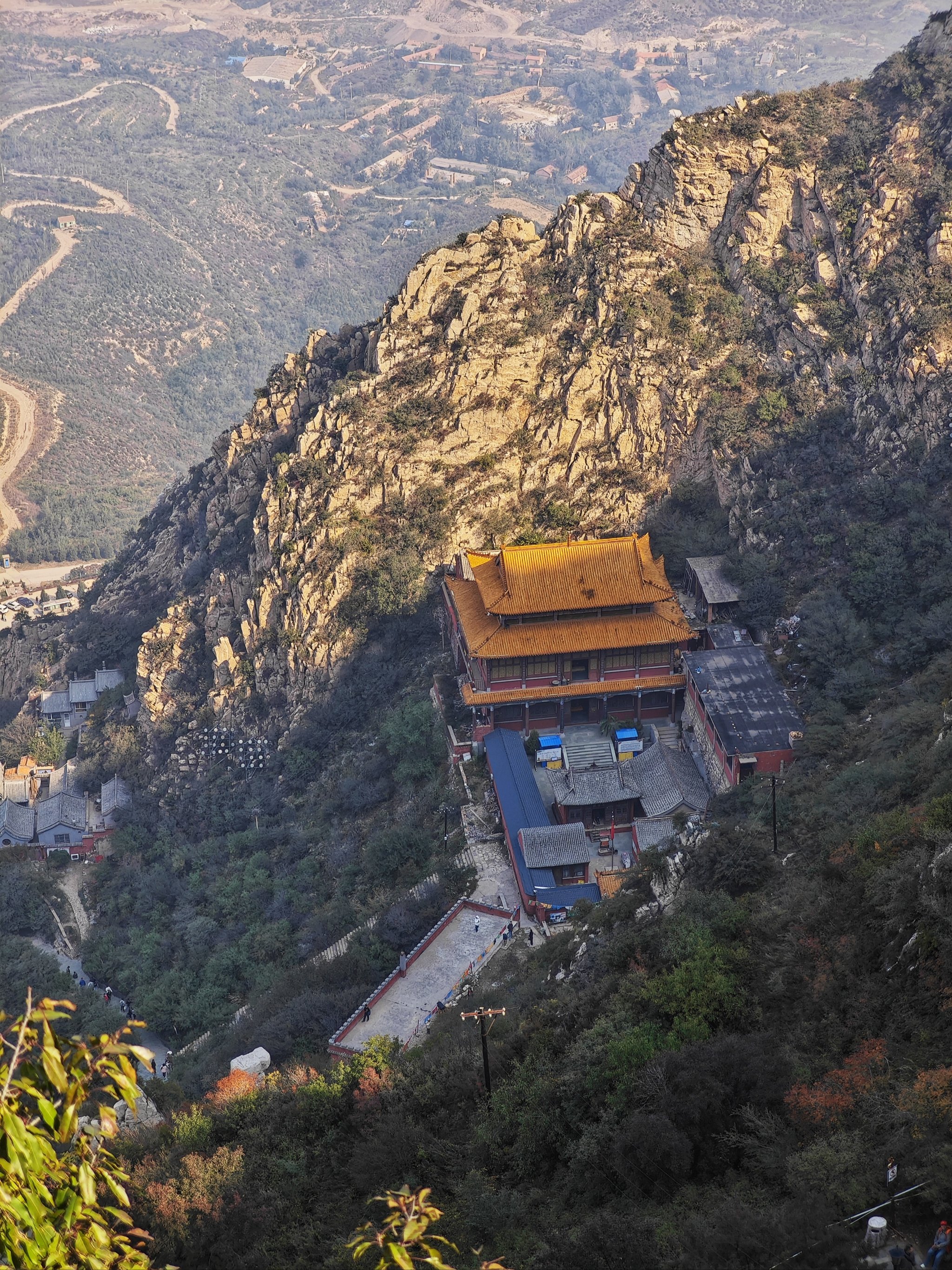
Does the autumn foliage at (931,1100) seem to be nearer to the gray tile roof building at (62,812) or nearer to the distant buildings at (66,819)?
the distant buildings at (66,819)

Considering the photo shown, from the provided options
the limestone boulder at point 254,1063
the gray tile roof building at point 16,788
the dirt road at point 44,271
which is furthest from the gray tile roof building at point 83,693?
the dirt road at point 44,271

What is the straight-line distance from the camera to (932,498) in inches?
1711

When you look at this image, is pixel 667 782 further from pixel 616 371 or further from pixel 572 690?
pixel 616 371

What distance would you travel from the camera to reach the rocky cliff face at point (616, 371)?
4916cm

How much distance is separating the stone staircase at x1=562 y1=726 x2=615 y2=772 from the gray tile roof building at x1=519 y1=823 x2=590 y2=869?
4.34m

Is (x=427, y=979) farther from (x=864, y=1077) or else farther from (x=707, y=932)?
(x=864, y=1077)

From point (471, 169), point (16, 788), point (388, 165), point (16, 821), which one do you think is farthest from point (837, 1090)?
point (388, 165)

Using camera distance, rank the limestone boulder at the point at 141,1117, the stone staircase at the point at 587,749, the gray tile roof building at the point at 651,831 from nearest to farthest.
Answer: the limestone boulder at the point at 141,1117 < the gray tile roof building at the point at 651,831 < the stone staircase at the point at 587,749

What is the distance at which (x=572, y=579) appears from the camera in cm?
4347

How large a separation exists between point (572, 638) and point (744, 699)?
6.16 meters

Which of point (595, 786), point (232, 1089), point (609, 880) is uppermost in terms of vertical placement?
point (595, 786)

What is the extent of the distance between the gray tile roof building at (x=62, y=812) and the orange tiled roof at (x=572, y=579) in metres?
22.0

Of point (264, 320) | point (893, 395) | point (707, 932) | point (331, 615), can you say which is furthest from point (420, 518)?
point (264, 320)

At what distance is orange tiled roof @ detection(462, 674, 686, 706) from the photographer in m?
43.1
